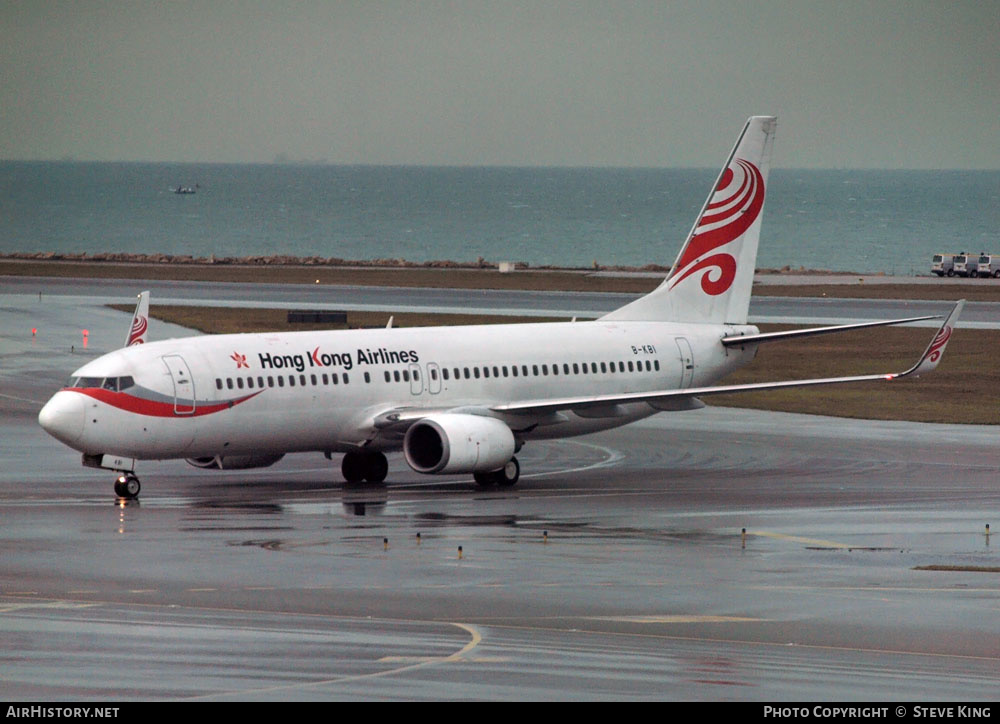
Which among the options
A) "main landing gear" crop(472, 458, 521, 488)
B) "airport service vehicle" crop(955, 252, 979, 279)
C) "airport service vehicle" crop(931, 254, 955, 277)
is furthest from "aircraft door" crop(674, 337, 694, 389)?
"airport service vehicle" crop(931, 254, 955, 277)

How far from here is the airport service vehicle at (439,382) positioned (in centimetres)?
4284

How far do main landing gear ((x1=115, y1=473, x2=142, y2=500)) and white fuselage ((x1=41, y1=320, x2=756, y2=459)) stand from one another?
78 cm

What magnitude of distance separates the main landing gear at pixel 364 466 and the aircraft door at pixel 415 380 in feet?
6.42

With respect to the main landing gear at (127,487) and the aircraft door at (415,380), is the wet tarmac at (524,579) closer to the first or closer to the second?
the main landing gear at (127,487)

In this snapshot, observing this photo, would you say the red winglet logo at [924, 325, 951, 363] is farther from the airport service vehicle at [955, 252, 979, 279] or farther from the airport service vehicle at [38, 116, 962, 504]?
the airport service vehicle at [955, 252, 979, 279]

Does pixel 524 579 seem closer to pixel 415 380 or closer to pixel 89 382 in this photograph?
pixel 89 382

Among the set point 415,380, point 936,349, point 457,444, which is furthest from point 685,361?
point 457,444

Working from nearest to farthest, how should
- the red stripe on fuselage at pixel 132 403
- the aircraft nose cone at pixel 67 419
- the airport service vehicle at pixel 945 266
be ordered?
the aircraft nose cone at pixel 67 419 → the red stripe on fuselage at pixel 132 403 → the airport service vehicle at pixel 945 266

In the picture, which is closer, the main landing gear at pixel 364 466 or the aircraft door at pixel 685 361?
the main landing gear at pixel 364 466

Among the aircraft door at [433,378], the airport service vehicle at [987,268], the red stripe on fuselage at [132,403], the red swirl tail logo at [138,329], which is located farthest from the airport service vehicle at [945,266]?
the red stripe on fuselage at [132,403]

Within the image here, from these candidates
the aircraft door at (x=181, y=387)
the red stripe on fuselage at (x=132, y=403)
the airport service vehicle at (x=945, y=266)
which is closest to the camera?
the red stripe on fuselage at (x=132, y=403)

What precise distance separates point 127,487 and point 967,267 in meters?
121

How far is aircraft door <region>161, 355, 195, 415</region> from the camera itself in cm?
4275

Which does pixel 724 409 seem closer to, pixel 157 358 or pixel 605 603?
pixel 157 358
